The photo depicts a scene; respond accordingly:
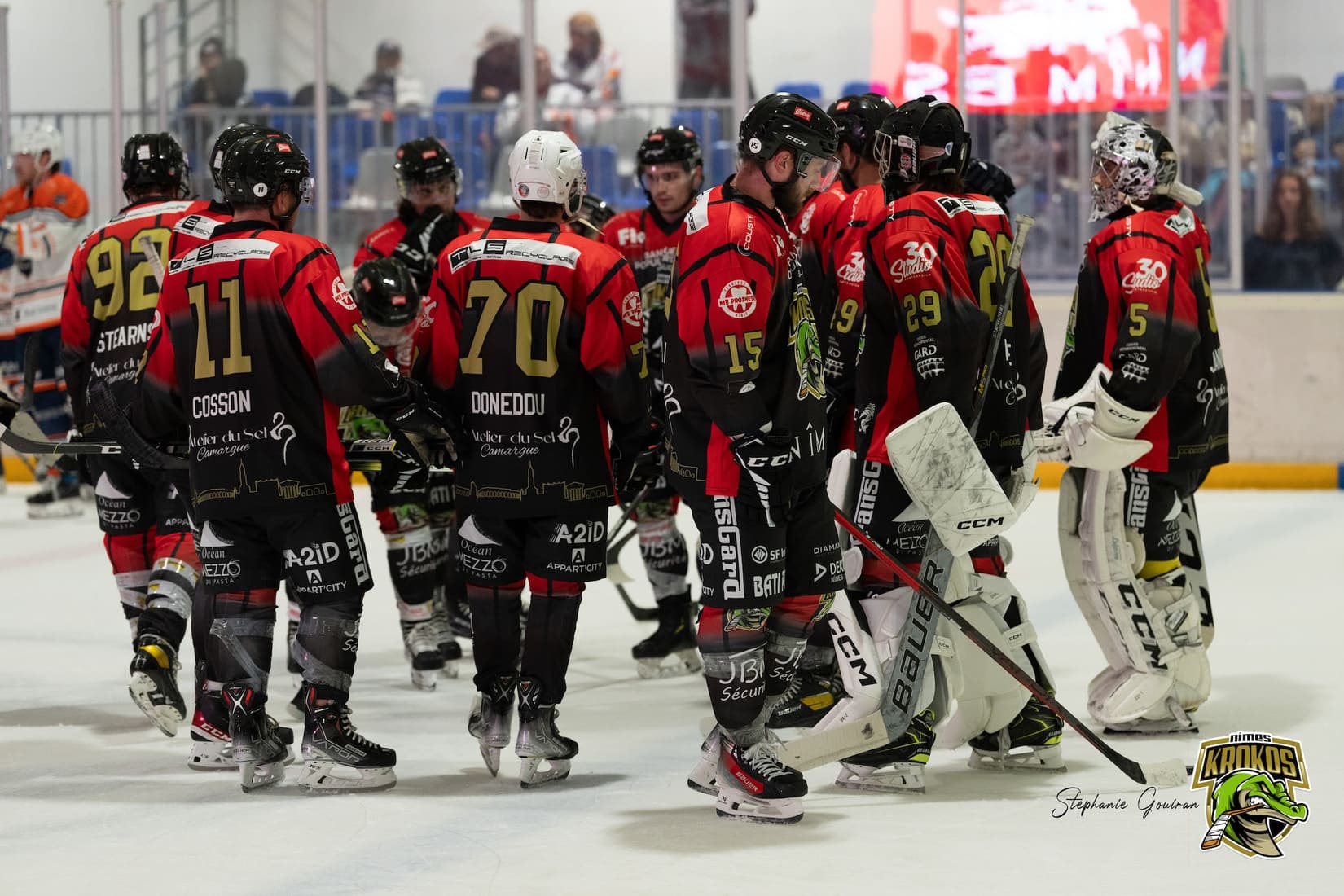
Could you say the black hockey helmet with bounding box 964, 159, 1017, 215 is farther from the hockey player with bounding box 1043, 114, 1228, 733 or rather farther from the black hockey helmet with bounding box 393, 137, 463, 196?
the black hockey helmet with bounding box 393, 137, 463, 196

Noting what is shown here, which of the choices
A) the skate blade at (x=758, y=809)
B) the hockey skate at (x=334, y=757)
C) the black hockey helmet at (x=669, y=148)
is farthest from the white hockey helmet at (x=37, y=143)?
the skate blade at (x=758, y=809)

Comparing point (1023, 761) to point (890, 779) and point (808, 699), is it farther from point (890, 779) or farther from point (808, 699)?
point (808, 699)

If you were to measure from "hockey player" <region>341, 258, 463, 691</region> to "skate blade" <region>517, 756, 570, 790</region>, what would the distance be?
4.17 ft

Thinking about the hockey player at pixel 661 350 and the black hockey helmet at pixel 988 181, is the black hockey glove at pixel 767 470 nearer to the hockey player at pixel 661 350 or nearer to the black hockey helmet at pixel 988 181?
the black hockey helmet at pixel 988 181

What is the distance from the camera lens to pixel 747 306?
12.5ft

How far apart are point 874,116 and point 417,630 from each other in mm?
2244

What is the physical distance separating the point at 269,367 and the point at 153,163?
58.5 inches

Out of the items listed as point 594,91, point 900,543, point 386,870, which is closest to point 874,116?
point 900,543

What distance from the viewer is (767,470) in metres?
3.87

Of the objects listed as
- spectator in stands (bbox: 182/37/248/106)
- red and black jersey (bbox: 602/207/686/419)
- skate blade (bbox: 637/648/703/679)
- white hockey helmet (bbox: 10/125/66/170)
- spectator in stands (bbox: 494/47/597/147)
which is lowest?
skate blade (bbox: 637/648/703/679)

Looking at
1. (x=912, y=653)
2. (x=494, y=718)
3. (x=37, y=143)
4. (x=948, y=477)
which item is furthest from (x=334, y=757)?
(x=37, y=143)

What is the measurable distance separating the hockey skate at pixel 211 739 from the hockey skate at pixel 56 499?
560 cm

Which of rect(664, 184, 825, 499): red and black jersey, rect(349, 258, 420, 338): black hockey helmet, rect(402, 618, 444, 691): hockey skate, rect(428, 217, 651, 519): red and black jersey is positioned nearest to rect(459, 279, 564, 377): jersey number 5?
rect(428, 217, 651, 519): red and black jersey

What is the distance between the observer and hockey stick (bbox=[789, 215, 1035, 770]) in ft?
13.5
